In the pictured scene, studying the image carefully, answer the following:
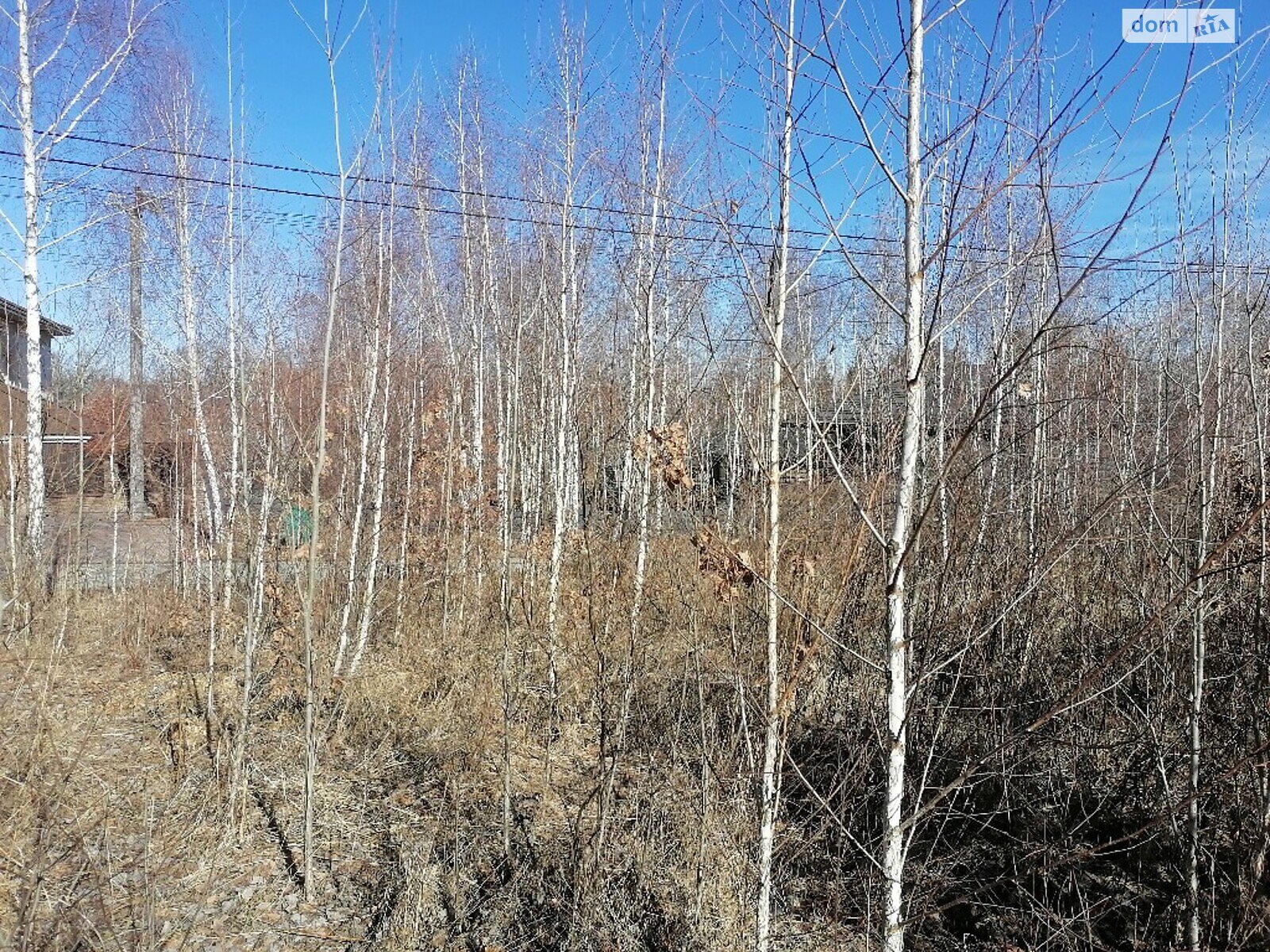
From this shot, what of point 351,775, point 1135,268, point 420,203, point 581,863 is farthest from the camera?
point 420,203

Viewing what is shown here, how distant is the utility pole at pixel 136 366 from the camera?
8820mm

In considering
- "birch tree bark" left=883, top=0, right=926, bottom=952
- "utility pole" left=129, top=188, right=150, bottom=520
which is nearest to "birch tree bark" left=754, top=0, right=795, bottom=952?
"birch tree bark" left=883, top=0, right=926, bottom=952

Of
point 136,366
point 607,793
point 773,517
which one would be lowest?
point 607,793

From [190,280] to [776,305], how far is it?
22.6 feet

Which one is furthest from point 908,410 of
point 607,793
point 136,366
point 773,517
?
point 136,366

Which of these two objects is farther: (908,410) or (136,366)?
(136,366)

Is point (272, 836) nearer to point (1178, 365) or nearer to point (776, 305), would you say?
point (776, 305)

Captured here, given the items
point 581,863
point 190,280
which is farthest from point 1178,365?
point 190,280

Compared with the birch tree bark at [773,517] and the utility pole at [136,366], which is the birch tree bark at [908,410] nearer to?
the birch tree bark at [773,517]

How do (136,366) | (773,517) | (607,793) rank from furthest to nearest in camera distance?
1. (136,366)
2. (607,793)
3. (773,517)

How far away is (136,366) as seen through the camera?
41.4 ft

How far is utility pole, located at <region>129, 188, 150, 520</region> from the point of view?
8.82 metres

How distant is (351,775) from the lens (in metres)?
5.14

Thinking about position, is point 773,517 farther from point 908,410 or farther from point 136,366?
point 136,366
